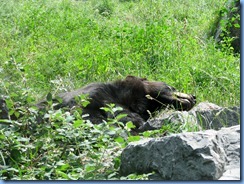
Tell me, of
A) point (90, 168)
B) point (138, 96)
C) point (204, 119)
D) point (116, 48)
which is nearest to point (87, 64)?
point (116, 48)

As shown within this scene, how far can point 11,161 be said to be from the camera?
5652 mm

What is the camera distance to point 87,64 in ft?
33.5

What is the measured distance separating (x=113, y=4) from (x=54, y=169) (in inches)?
401

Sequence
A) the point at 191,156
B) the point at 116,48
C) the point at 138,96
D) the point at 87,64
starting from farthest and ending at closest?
1. the point at 116,48
2. the point at 87,64
3. the point at 138,96
4. the point at 191,156

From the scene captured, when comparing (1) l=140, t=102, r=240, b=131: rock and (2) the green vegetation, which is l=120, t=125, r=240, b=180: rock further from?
(1) l=140, t=102, r=240, b=131: rock

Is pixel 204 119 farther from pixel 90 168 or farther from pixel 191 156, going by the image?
pixel 191 156

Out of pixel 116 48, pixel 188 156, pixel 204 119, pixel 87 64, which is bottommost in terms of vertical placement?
pixel 87 64

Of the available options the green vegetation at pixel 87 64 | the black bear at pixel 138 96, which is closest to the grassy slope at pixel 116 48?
the green vegetation at pixel 87 64

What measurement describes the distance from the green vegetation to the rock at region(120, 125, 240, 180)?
0.72ft

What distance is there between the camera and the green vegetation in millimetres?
5613

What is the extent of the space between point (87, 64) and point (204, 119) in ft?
13.6

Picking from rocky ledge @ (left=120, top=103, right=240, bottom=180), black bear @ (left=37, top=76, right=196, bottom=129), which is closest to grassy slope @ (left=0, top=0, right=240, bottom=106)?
black bear @ (left=37, top=76, right=196, bottom=129)

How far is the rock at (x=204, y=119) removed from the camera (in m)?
5.78

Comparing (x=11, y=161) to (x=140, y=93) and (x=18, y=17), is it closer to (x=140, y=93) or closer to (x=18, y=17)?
(x=140, y=93)
